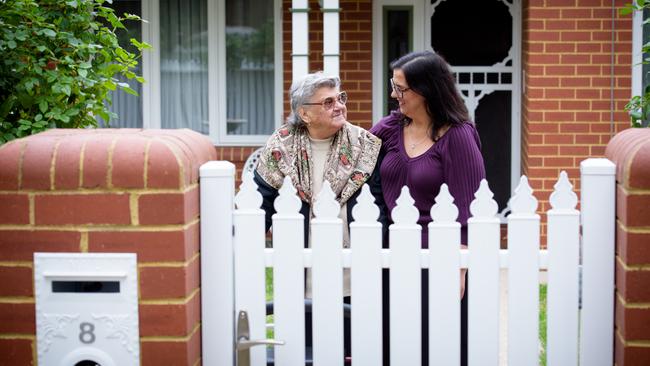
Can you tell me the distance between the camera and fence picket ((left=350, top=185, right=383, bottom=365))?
3.33 meters

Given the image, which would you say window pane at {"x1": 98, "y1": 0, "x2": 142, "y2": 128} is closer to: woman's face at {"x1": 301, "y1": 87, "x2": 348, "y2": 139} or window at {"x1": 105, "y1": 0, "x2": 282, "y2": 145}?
window at {"x1": 105, "y1": 0, "x2": 282, "y2": 145}

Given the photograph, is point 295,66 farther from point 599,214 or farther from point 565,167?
point 599,214

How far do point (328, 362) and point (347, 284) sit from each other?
1.63ft

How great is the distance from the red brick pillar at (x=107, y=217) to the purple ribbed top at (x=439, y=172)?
1.04m

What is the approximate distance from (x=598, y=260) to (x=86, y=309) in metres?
1.68

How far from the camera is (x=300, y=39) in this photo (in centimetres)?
791

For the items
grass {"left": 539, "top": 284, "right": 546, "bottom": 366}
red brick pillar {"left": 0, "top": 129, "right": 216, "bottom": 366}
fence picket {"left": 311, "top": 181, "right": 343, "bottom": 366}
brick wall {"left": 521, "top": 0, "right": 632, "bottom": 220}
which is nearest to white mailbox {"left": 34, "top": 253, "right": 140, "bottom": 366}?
red brick pillar {"left": 0, "top": 129, "right": 216, "bottom": 366}

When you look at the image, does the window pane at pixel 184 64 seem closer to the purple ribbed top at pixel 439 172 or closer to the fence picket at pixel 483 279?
the purple ribbed top at pixel 439 172

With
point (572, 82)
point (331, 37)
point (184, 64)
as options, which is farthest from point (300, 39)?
point (184, 64)

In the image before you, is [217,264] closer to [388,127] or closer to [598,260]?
[388,127]

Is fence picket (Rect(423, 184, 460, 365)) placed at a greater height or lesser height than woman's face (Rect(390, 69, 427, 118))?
lesser

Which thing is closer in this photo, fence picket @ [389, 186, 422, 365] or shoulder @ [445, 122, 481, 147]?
fence picket @ [389, 186, 422, 365]

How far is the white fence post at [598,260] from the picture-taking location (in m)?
3.27

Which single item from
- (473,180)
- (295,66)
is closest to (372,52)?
(295,66)
